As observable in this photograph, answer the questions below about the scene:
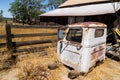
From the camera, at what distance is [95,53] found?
520 centimetres

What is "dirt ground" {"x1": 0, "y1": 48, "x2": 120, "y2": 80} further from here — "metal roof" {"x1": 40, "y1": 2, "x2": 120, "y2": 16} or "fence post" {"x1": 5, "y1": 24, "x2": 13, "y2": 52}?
"metal roof" {"x1": 40, "y1": 2, "x2": 120, "y2": 16}

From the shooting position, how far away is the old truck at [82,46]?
471cm

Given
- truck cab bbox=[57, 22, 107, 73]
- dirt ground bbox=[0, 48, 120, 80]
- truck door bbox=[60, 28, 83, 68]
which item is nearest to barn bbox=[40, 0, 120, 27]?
truck cab bbox=[57, 22, 107, 73]

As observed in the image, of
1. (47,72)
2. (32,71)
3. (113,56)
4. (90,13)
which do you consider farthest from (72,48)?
Result: (90,13)

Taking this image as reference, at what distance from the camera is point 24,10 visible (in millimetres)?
41250

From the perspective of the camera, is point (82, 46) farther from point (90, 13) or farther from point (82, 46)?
point (90, 13)

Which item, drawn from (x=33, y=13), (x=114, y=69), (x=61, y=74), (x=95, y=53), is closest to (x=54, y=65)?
(x=61, y=74)

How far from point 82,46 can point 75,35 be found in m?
0.78

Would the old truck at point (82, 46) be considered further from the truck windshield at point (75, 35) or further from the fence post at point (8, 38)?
the fence post at point (8, 38)

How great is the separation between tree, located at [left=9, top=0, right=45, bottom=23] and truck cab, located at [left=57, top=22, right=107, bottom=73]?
36.8 meters

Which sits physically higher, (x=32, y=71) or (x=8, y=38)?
(x=8, y=38)

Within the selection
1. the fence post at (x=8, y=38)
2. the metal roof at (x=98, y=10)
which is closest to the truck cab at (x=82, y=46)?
the fence post at (x=8, y=38)

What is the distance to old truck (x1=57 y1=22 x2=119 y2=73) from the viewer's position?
15.5 ft

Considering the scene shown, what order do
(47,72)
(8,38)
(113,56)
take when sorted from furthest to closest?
(113,56) → (8,38) → (47,72)
